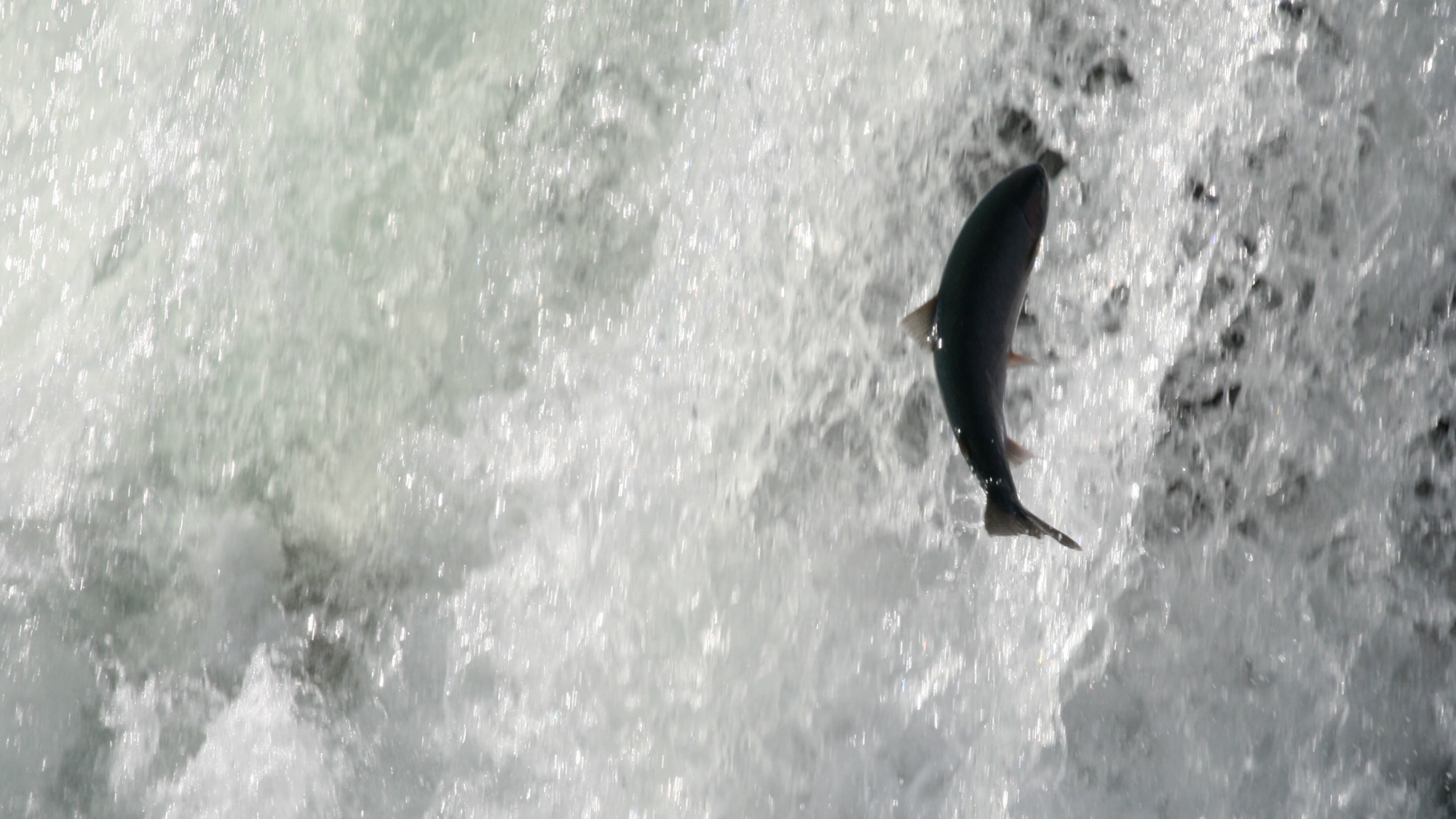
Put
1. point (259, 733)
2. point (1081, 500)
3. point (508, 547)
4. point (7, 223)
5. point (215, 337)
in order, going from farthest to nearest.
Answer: point (7, 223) < point (215, 337) < point (259, 733) < point (508, 547) < point (1081, 500)

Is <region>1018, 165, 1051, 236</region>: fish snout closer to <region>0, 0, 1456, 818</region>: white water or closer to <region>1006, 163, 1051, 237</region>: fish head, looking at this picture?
<region>1006, 163, 1051, 237</region>: fish head

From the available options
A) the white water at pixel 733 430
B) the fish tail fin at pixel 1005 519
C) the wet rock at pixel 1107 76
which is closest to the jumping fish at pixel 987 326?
the fish tail fin at pixel 1005 519

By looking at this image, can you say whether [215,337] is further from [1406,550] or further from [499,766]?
[1406,550]

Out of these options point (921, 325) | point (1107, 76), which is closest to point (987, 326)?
point (921, 325)

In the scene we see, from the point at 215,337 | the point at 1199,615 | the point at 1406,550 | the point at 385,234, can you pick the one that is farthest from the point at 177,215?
the point at 1406,550

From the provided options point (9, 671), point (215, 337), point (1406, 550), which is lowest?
point (9, 671)

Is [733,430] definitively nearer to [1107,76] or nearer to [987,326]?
[1107,76]

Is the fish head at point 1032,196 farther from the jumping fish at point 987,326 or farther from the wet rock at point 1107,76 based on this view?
the wet rock at point 1107,76
